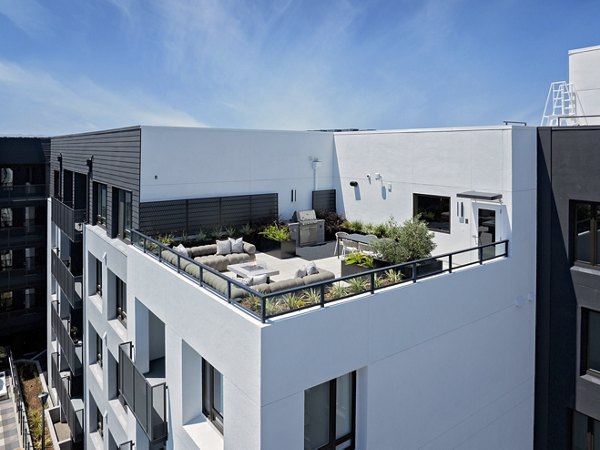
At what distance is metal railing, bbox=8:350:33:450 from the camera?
62.6 ft

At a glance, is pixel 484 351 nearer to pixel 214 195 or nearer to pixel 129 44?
pixel 214 195

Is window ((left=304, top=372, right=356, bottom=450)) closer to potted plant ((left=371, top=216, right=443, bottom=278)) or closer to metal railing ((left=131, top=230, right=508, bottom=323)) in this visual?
metal railing ((left=131, top=230, right=508, bottom=323))

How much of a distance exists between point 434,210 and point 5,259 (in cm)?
2518

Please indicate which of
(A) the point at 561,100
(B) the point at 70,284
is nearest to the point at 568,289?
(A) the point at 561,100

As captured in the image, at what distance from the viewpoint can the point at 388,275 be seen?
8.11m

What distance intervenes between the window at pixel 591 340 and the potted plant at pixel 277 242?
7.48 m

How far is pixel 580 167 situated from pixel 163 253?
9344mm

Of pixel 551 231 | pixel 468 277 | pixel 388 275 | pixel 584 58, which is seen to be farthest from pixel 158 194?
pixel 584 58

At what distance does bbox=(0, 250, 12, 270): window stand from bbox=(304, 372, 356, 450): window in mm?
25608

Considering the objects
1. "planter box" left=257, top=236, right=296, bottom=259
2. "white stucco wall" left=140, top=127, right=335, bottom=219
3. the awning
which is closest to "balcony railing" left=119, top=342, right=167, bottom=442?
"white stucco wall" left=140, top=127, right=335, bottom=219

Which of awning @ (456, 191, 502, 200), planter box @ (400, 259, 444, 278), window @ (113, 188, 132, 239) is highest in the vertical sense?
awning @ (456, 191, 502, 200)

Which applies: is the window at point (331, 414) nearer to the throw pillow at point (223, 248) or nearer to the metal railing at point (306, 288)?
the metal railing at point (306, 288)

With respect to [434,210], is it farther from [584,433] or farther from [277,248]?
[584,433]

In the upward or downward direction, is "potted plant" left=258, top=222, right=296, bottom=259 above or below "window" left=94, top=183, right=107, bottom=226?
below
